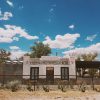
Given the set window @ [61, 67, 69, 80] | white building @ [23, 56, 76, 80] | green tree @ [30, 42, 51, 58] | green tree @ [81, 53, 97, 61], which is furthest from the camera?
green tree @ [30, 42, 51, 58]

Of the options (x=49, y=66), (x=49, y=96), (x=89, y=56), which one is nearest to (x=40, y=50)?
(x=89, y=56)

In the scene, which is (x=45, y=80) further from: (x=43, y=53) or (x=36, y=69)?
(x=43, y=53)

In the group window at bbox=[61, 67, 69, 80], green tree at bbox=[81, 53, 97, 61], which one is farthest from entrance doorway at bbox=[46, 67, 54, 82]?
green tree at bbox=[81, 53, 97, 61]

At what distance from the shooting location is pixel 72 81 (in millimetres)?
35156

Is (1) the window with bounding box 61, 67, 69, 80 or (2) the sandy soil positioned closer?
(2) the sandy soil

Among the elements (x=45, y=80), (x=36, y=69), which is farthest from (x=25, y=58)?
(x=45, y=80)

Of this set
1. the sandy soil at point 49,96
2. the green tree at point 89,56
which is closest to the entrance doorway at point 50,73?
the sandy soil at point 49,96

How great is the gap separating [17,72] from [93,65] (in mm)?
11959

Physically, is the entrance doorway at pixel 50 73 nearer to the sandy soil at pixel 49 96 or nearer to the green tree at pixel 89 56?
the sandy soil at pixel 49 96

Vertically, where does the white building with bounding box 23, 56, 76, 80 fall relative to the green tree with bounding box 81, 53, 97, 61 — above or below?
below

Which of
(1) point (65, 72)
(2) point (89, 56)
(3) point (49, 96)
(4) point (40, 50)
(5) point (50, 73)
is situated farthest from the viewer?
(4) point (40, 50)

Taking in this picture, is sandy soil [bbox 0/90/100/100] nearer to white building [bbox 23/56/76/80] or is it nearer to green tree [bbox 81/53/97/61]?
white building [bbox 23/56/76/80]

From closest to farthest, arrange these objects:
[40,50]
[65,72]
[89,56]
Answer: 1. [65,72]
2. [89,56]
3. [40,50]

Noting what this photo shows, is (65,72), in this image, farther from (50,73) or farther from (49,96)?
(49,96)
